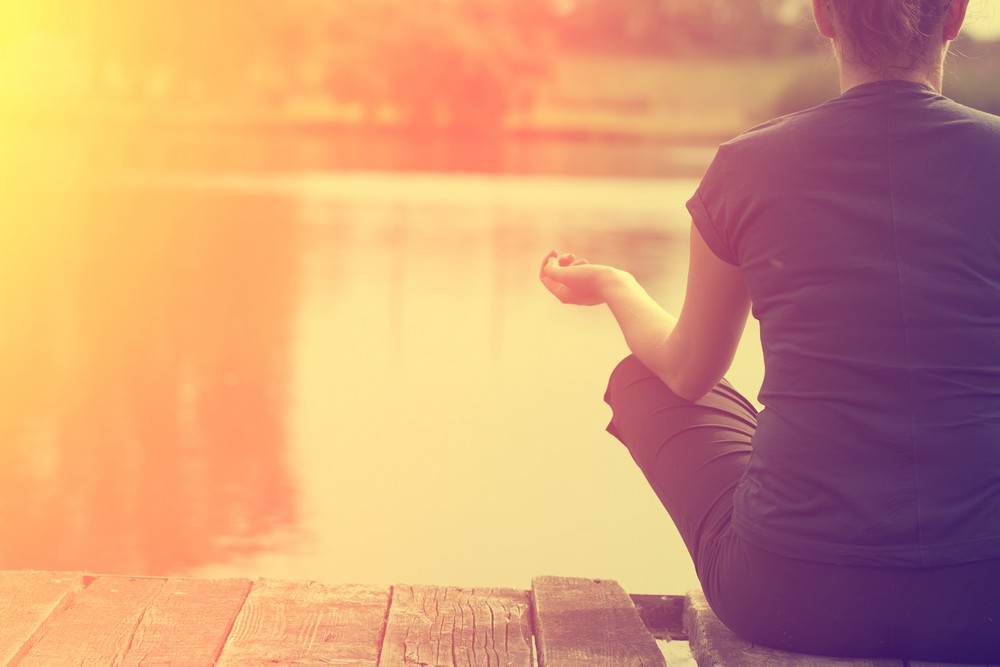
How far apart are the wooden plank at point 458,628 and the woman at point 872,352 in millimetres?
208

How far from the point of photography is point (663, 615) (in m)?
1.30

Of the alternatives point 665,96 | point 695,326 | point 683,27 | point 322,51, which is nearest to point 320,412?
point 695,326

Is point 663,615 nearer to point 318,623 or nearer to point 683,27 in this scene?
point 318,623

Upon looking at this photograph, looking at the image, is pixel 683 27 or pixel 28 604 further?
pixel 683 27

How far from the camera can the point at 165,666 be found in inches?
41.9

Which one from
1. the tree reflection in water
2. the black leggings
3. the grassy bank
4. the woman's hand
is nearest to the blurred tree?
the grassy bank

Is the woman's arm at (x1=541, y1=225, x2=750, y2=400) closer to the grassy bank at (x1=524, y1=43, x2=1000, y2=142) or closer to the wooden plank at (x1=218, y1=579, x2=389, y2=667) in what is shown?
the wooden plank at (x1=218, y1=579, x2=389, y2=667)

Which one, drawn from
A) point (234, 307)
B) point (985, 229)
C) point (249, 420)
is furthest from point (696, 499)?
point (234, 307)

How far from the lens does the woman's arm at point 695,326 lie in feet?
3.49

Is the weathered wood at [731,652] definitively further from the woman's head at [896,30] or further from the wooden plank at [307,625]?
the woman's head at [896,30]

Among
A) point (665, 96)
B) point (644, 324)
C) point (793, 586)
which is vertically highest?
point (665, 96)

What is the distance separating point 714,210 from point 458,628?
43 centimetres

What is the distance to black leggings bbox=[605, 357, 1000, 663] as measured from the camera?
3.14 feet

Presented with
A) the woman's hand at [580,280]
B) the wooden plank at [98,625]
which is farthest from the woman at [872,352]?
the wooden plank at [98,625]
